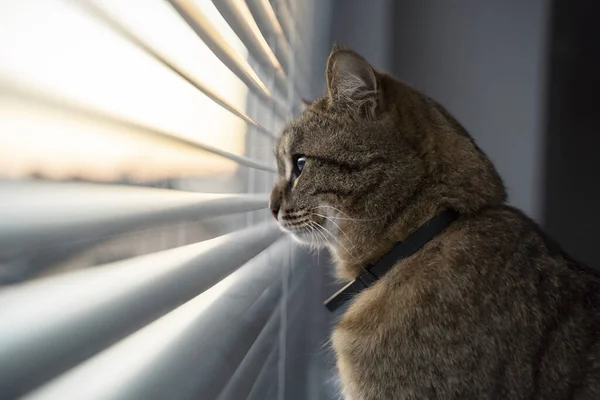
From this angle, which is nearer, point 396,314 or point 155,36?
point 155,36

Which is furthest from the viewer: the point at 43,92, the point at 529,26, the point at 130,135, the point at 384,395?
the point at 529,26

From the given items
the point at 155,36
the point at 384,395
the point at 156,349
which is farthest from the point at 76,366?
the point at 384,395

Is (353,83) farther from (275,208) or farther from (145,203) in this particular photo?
(145,203)

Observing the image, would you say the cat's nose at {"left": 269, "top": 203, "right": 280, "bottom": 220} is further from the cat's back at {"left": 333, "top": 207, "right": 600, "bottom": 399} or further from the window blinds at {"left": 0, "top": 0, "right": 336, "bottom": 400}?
A: the cat's back at {"left": 333, "top": 207, "right": 600, "bottom": 399}

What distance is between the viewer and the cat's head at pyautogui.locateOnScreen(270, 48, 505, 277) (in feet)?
2.89

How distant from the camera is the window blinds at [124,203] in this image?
1.02 feet

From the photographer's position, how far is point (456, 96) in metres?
1.94

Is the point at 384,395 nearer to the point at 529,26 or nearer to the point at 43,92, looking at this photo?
the point at 43,92

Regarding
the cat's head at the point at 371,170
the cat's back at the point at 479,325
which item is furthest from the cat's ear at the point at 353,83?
the cat's back at the point at 479,325

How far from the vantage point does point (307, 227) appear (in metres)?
0.94

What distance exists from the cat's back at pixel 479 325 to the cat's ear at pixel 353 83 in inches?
10.0

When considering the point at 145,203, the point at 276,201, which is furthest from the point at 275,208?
the point at 145,203

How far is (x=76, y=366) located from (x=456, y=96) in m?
1.80

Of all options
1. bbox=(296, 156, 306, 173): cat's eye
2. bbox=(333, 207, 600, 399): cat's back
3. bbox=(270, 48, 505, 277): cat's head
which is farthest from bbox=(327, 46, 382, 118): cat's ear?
bbox=(333, 207, 600, 399): cat's back
